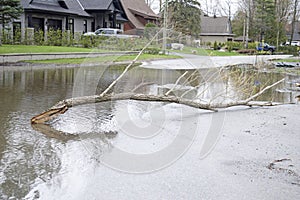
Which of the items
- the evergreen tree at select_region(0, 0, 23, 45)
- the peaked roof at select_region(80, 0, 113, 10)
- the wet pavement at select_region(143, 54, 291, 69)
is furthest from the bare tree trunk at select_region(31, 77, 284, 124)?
the peaked roof at select_region(80, 0, 113, 10)

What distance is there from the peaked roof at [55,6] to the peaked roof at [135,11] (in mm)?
9526

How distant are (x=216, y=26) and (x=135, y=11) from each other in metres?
19.7

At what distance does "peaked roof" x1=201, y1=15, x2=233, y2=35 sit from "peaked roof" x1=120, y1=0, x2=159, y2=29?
14872 millimetres

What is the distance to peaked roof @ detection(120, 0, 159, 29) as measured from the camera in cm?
4694

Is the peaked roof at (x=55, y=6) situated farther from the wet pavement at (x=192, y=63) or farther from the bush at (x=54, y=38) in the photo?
the wet pavement at (x=192, y=63)

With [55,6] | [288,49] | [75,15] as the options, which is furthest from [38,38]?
[288,49]

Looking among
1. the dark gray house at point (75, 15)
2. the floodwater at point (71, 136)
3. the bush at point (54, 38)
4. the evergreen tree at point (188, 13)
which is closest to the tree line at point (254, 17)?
the evergreen tree at point (188, 13)

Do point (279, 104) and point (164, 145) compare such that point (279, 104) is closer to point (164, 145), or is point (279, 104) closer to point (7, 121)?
point (164, 145)

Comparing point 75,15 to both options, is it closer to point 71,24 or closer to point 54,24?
point 71,24

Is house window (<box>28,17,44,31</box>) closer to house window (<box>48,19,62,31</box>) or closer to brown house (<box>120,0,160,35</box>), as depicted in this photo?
house window (<box>48,19,62,31</box>)

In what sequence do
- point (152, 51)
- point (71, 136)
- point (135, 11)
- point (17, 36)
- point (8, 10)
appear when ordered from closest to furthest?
point (71, 136) < point (8, 10) < point (17, 36) < point (152, 51) < point (135, 11)

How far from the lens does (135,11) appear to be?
48094 millimetres

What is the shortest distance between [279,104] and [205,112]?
302cm

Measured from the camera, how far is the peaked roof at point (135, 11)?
1848 inches
